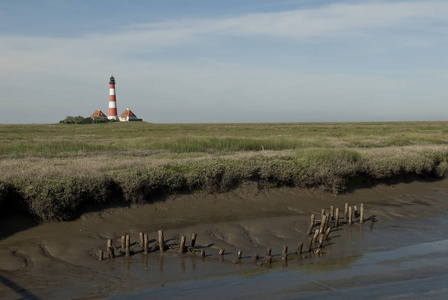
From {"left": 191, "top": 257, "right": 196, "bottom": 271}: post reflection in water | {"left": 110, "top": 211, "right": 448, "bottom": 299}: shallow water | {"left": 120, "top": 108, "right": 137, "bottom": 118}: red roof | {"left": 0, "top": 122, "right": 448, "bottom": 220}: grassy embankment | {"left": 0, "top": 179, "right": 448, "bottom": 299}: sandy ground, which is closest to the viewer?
{"left": 110, "top": 211, "right": 448, "bottom": 299}: shallow water

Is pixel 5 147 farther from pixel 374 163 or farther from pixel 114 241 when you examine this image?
pixel 374 163

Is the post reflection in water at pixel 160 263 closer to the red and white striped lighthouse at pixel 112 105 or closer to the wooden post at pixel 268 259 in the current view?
the wooden post at pixel 268 259

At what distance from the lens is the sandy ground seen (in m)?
8.34

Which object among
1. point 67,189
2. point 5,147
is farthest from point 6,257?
point 5,147

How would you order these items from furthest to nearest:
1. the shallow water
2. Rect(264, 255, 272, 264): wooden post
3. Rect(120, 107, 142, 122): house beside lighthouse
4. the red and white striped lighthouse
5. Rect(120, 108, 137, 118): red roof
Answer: Rect(120, 108, 137, 118): red roof
Rect(120, 107, 142, 122): house beside lighthouse
the red and white striped lighthouse
Rect(264, 255, 272, 264): wooden post
the shallow water

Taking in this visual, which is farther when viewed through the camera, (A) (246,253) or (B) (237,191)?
(B) (237,191)

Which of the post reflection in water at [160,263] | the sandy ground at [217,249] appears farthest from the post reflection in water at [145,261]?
the post reflection in water at [160,263]

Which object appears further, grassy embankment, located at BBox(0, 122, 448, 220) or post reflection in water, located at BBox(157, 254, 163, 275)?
grassy embankment, located at BBox(0, 122, 448, 220)

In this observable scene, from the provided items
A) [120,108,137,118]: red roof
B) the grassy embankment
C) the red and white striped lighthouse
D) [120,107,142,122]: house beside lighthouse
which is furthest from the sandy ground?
[120,108,137,118]: red roof

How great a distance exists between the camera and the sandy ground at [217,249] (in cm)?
834

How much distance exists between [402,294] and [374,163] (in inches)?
404

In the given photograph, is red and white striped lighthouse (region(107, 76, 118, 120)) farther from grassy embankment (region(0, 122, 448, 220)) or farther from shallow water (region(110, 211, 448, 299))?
shallow water (region(110, 211, 448, 299))

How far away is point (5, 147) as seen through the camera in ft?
77.9

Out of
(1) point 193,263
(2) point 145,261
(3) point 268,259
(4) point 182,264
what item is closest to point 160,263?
(2) point 145,261
